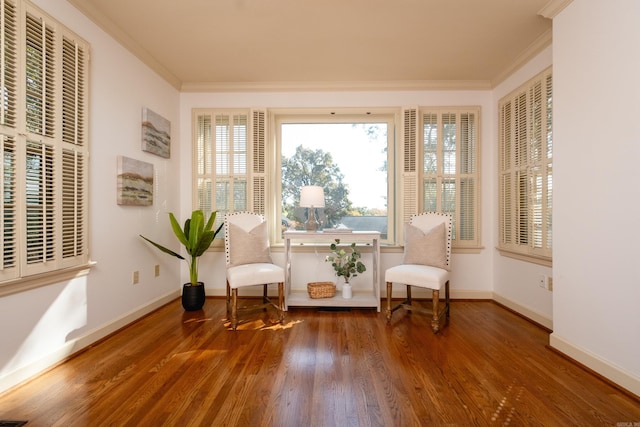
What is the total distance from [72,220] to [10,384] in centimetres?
100

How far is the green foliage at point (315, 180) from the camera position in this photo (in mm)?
3965

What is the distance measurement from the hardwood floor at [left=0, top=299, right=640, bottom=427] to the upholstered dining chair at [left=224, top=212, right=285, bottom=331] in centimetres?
35

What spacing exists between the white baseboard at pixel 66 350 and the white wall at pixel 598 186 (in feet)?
11.1

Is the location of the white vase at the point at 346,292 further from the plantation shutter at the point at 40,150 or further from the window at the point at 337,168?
the plantation shutter at the point at 40,150

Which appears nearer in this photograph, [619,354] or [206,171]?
[619,354]

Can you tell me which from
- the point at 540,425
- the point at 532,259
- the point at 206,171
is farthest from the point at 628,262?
the point at 206,171

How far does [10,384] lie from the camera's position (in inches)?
71.2

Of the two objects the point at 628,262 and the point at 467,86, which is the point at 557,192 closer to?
the point at 628,262

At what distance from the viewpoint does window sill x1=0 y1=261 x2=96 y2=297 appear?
1.81 meters

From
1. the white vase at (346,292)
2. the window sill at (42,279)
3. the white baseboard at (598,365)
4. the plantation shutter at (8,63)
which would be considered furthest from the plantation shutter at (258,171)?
the white baseboard at (598,365)

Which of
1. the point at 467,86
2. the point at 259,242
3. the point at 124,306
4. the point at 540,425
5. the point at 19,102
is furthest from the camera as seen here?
the point at 467,86

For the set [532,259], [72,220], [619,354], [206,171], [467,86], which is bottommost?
[619,354]

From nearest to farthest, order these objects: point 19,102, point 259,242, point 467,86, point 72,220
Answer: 1. point 19,102
2. point 72,220
3. point 259,242
4. point 467,86

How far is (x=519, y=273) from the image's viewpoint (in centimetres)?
321
